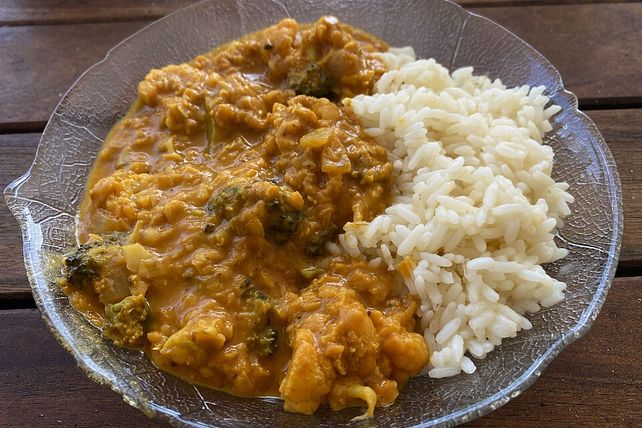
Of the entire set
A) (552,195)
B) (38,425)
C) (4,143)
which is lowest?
(38,425)

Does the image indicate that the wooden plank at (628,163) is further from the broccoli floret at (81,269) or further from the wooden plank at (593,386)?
the broccoli floret at (81,269)

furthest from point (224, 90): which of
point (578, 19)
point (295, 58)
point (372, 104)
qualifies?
point (578, 19)

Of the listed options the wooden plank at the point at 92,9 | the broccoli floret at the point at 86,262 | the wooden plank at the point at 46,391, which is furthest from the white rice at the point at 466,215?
the wooden plank at the point at 92,9

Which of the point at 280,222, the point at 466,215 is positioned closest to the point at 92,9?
the point at 280,222

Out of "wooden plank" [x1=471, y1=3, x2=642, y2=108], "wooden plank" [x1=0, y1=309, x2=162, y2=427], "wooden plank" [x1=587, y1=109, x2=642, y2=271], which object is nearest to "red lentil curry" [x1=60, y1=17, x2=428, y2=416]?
"wooden plank" [x1=0, y1=309, x2=162, y2=427]

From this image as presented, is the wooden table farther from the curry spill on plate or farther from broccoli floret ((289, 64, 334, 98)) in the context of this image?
broccoli floret ((289, 64, 334, 98))

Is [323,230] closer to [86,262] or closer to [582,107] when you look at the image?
[86,262]

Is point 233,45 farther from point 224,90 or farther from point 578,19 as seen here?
point 578,19
